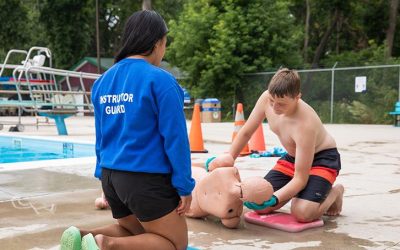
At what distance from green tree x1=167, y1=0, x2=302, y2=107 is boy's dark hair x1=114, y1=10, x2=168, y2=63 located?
64.4 ft

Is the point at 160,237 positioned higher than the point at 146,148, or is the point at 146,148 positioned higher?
the point at 146,148

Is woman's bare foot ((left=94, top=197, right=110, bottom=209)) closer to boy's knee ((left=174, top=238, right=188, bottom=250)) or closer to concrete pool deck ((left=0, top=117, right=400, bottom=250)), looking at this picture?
concrete pool deck ((left=0, top=117, right=400, bottom=250))

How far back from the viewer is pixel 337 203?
379 centimetres

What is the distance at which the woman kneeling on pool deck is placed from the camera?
2.31 meters

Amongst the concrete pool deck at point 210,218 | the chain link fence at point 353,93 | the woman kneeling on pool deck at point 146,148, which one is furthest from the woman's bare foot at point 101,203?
the chain link fence at point 353,93

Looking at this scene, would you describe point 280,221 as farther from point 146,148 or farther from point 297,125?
point 146,148

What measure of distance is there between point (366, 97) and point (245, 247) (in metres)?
17.9

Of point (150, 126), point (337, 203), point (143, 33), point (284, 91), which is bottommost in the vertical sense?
point (337, 203)

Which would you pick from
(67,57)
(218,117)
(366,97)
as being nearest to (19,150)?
(218,117)

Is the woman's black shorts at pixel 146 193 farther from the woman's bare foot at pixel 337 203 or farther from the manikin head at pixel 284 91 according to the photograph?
the woman's bare foot at pixel 337 203

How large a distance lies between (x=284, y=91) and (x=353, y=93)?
17.6 metres

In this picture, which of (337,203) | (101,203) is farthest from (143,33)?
(337,203)

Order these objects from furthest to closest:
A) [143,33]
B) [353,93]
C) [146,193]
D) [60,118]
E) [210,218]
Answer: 1. [353,93]
2. [60,118]
3. [210,218]
4. [143,33]
5. [146,193]

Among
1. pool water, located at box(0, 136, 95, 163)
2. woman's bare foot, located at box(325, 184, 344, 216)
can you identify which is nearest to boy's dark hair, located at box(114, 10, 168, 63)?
woman's bare foot, located at box(325, 184, 344, 216)
